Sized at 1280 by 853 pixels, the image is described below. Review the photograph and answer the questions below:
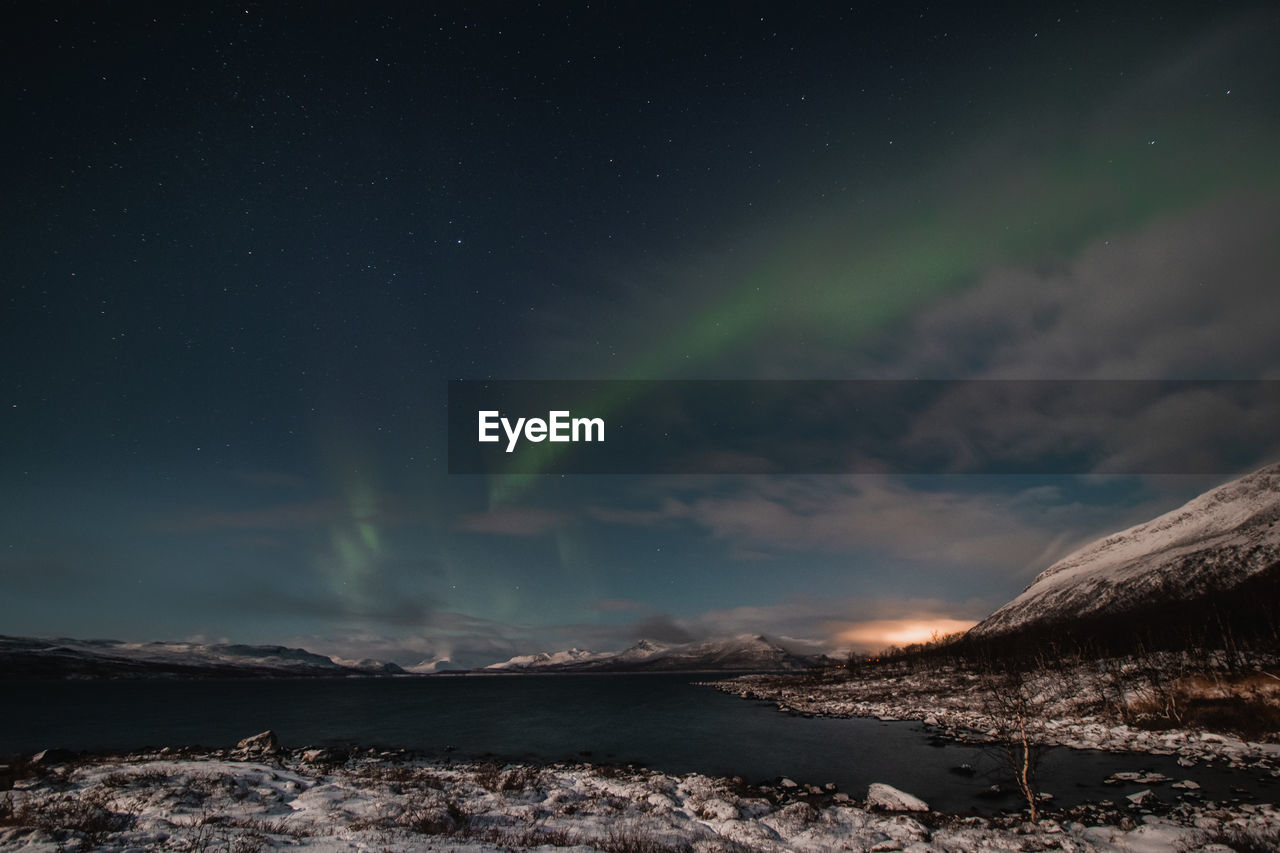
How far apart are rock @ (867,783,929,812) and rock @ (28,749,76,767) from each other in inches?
1883

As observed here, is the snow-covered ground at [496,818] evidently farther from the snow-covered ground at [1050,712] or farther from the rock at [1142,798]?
the snow-covered ground at [1050,712]

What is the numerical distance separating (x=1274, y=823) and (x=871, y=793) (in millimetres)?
15296

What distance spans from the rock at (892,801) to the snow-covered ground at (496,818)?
213 millimetres

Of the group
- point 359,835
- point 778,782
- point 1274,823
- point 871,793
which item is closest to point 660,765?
point 778,782

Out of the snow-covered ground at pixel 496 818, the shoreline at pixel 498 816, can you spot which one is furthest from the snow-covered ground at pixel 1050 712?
the snow-covered ground at pixel 496 818

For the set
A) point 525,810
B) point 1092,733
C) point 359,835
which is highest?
point 359,835

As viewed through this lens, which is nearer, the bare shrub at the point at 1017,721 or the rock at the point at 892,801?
the rock at the point at 892,801

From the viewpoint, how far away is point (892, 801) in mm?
28641

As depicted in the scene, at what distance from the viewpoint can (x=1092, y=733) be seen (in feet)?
155

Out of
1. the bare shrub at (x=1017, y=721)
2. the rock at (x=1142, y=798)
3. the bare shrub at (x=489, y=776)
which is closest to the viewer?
the rock at (x=1142, y=798)

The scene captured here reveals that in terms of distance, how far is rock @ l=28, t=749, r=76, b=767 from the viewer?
34.4 m

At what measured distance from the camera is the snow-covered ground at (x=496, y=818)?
1897 centimetres

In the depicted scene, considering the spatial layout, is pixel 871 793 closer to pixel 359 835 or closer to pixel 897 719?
pixel 359 835

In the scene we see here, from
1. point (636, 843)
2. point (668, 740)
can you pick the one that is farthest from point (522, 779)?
point (668, 740)
